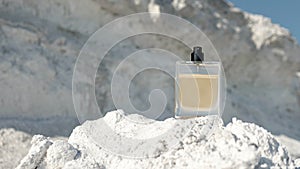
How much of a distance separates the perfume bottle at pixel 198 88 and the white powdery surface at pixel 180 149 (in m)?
0.16

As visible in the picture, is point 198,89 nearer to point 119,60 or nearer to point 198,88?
point 198,88

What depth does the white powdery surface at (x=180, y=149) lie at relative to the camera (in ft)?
4.36

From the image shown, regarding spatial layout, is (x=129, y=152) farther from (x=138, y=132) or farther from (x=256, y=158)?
(x=256, y=158)

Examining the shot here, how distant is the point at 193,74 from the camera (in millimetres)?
1830

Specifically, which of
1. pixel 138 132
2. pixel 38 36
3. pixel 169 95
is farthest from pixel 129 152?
pixel 169 95

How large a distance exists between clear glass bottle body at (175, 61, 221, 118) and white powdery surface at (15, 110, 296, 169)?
155 millimetres

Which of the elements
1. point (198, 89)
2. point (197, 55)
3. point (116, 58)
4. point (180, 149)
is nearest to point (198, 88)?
point (198, 89)

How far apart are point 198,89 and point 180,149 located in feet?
1.43

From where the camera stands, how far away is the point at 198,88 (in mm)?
1827

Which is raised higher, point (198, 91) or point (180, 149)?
point (198, 91)

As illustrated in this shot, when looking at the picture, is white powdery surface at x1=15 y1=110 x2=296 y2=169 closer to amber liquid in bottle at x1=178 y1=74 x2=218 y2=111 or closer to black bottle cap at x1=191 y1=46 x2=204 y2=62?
amber liquid in bottle at x1=178 y1=74 x2=218 y2=111

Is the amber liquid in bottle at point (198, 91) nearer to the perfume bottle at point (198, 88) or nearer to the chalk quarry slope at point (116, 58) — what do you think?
the perfume bottle at point (198, 88)

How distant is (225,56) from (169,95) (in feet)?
8.78

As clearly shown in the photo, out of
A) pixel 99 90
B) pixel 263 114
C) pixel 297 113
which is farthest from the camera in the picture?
pixel 297 113
